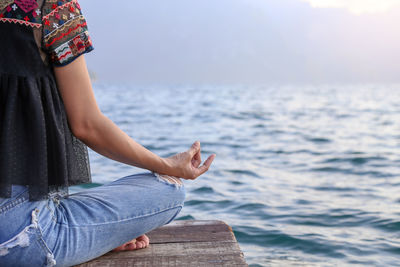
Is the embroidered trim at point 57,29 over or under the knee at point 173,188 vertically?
over

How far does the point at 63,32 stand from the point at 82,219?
621 millimetres

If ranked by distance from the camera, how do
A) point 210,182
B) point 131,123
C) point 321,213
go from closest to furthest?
point 321,213 → point 210,182 → point 131,123

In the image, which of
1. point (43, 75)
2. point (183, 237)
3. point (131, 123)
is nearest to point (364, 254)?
point (183, 237)

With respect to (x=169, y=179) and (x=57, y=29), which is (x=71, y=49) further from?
(x=169, y=179)

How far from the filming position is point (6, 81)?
64.4 inches

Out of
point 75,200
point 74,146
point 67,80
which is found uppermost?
point 67,80

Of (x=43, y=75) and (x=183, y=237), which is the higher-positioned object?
(x=43, y=75)

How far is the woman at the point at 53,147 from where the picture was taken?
5.40 ft

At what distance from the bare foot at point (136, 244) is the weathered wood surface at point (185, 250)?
0.06 feet

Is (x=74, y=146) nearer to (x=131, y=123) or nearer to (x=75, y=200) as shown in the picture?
(x=75, y=200)

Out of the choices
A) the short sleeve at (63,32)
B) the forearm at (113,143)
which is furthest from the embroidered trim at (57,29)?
the forearm at (113,143)

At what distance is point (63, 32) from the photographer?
66.5 inches

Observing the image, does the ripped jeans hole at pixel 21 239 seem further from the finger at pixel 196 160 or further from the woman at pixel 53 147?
the finger at pixel 196 160

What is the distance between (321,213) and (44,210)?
12.0ft
